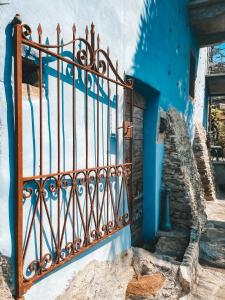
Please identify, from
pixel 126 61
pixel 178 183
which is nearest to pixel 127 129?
pixel 126 61

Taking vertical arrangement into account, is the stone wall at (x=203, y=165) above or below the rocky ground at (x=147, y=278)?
above

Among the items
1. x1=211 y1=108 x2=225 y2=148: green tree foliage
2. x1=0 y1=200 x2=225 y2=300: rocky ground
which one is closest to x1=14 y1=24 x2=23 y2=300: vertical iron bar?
x1=0 y1=200 x2=225 y2=300: rocky ground

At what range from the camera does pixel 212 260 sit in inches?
164

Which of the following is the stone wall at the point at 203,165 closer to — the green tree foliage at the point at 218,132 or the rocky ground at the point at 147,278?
the rocky ground at the point at 147,278

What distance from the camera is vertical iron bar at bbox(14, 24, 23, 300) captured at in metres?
1.62

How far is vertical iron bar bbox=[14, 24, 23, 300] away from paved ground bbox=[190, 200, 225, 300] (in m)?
2.27

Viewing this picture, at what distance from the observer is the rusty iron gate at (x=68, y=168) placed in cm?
174

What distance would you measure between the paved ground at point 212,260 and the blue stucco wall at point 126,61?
950 mm

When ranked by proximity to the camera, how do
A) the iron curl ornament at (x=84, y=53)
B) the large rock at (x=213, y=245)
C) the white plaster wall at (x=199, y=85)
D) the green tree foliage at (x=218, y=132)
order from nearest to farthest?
1. the iron curl ornament at (x=84, y=53)
2. the large rock at (x=213, y=245)
3. the white plaster wall at (x=199, y=85)
4. the green tree foliage at (x=218, y=132)

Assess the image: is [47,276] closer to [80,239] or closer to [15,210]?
[80,239]

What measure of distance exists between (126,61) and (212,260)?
3163 mm

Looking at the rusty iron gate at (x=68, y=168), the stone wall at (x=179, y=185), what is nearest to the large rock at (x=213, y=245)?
the stone wall at (x=179, y=185)

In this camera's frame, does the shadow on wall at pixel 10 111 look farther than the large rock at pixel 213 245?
No

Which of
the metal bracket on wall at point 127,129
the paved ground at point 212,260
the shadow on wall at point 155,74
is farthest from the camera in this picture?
the shadow on wall at point 155,74
